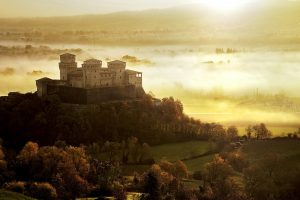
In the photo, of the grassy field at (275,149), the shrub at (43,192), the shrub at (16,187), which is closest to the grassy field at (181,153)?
the grassy field at (275,149)

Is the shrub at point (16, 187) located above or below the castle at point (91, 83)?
below

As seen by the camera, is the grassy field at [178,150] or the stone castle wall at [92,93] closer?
the grassy field at [178,150]

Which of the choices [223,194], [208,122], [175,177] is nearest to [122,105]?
[208,122]

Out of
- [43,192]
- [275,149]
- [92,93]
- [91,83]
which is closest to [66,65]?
[91,83]

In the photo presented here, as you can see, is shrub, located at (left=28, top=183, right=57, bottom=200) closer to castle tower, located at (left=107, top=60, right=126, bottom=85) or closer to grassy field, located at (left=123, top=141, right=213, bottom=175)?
grassy field, located at (left=123, top=141, right=213, bottom=175)

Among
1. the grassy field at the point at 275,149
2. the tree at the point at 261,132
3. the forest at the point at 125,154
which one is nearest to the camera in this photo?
the forest at the point at 125,154

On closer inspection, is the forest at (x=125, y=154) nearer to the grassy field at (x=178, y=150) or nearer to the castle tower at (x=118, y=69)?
the grassy field at (x=178, y=150)

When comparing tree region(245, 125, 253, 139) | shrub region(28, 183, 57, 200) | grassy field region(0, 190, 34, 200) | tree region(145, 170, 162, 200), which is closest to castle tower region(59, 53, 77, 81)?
tree region(245, 125, 253, 139)

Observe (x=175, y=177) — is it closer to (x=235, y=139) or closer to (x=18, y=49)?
(x=235, y=139)
